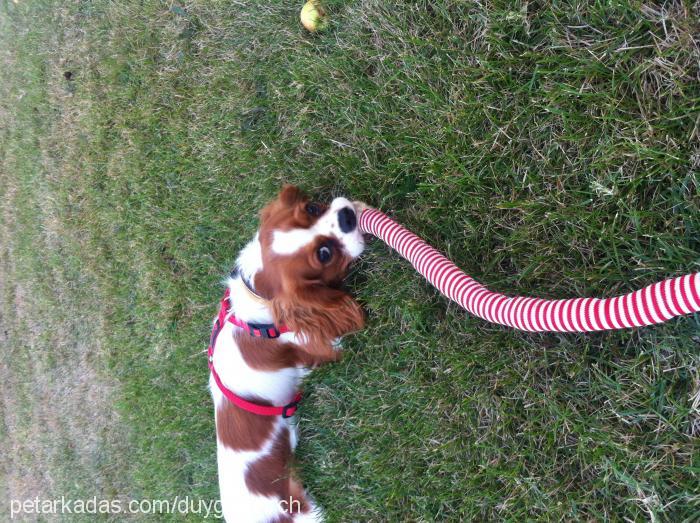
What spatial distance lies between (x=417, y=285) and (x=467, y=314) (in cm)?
32

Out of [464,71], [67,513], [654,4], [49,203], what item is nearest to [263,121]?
[464,71]

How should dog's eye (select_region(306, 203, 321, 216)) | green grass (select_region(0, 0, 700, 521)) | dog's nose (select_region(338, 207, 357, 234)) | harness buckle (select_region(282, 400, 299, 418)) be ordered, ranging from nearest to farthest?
green grass (select_region(0, 0, 700, 521)) → dog's nose (select_region(338, 207, 357, 234)) → dog's eye (select_region(306, 203, 321, 216)) → harness buckle (select_region(282, 400, 299, 418))

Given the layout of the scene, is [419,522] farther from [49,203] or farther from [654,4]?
[49,203]

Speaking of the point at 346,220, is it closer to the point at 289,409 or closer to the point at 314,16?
the point at 289,409

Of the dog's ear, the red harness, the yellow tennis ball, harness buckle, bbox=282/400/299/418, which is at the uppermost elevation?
the yellow tennis ball

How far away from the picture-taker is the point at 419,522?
260cm

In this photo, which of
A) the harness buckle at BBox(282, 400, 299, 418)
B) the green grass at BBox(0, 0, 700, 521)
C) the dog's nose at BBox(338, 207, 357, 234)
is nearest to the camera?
the green grass at BBox(0, 0, 700, 521)

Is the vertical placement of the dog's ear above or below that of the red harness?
above

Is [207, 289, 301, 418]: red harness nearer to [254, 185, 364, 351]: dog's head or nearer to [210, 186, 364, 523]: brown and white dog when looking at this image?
[210, 186, 364, 523]: brown and white dog

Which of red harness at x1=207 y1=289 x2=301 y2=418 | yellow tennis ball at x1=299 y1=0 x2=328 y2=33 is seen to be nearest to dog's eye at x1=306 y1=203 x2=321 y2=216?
red harness at x1=207 y1=289 x2=301 y2=418

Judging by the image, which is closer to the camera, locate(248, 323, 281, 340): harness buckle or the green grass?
the green grass

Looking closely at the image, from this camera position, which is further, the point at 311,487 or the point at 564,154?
the point at 311,487

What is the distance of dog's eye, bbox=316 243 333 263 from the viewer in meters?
2.76

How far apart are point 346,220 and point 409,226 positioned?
Result: 348 millimetres
